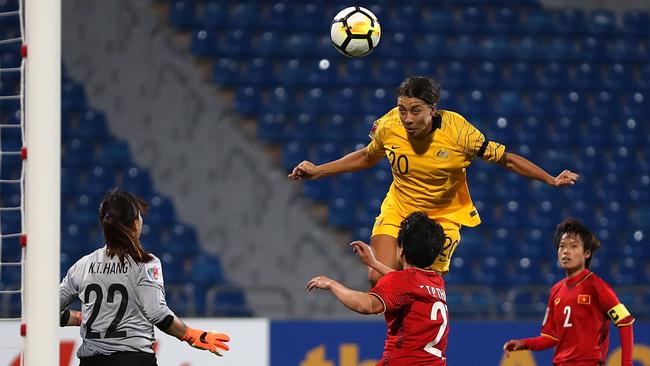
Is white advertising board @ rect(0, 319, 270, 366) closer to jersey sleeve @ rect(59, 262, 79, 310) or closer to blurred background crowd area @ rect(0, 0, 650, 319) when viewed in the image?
blurred background crowd area @ rect(0, 0, 650, 319)

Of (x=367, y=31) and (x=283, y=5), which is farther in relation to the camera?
(x=283, y=5)

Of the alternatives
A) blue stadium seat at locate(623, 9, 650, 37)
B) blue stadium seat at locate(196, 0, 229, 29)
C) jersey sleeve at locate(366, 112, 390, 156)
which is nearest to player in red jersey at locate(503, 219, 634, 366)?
jersey sleeve at locate(366, 112, 390, 156)

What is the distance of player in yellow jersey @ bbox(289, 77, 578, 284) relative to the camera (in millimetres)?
5457

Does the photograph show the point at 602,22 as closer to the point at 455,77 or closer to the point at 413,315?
the point at 455,77

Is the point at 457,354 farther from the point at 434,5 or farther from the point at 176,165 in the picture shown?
the point at 434,5

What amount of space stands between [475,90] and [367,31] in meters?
5.45

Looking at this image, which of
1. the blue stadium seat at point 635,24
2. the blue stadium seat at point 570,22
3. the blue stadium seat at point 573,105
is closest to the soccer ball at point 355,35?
the blue stadium seat at point 573,105

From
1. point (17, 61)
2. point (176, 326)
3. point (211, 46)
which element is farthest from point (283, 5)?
point (176, 326)

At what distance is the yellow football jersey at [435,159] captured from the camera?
5.47m

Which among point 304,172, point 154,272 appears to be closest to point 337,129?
point 304,172

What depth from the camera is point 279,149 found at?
10.8 meters

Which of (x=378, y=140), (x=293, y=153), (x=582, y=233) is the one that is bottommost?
(x=582, y=233)

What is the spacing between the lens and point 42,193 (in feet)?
12.4

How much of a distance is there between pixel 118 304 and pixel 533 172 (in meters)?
2.17
